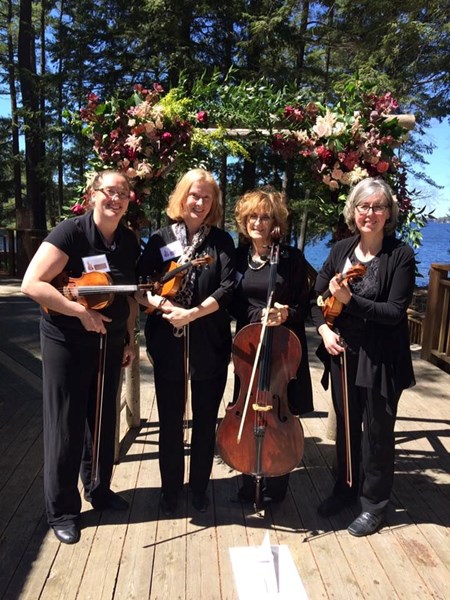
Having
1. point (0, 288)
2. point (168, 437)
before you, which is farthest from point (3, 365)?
point (0, 288)

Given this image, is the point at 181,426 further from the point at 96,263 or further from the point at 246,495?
the point at 96,263

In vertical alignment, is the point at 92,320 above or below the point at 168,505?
above

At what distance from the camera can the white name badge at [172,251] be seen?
2.24m

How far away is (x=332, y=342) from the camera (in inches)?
90.4

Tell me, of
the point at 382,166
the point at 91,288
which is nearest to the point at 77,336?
the point at 91,288

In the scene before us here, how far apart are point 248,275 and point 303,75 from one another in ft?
30.7

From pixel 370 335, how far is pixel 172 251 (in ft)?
3.24

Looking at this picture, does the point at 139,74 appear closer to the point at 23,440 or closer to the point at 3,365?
the point at 3,365

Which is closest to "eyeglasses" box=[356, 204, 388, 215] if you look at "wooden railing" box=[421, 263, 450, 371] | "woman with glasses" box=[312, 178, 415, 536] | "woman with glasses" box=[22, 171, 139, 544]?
"woman with glasses" box=[312, 178, 415, 536]

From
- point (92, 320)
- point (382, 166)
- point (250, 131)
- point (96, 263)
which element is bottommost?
point (92, 320)

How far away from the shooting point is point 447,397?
175 inches

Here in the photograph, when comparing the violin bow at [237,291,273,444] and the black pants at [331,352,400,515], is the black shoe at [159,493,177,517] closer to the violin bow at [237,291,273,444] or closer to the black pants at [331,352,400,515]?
the violin bow at [237,291,273,444]

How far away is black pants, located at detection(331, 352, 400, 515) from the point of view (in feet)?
7.48

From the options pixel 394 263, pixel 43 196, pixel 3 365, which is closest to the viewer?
pixel 394 263
